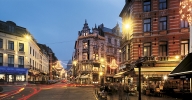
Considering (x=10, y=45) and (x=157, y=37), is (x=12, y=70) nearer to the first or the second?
(x=10, y=45)

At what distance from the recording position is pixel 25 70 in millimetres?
55000

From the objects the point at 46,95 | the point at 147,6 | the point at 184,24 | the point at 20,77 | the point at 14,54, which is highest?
the point at 147,6

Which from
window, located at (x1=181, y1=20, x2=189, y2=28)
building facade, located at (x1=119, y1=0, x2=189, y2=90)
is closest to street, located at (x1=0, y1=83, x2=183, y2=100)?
building facade, located at (x1=119, y1=0, x2=189, y2=90)

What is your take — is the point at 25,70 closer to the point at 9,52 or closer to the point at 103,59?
the point at 9,52

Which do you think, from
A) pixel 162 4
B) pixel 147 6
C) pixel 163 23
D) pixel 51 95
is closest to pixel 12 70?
pixel 51 95

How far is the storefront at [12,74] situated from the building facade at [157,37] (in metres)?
31.8

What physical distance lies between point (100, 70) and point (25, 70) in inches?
919

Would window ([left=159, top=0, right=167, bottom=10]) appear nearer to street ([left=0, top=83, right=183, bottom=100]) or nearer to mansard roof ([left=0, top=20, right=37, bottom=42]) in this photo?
street ([left=0, top=83, right=183, bottom=100])

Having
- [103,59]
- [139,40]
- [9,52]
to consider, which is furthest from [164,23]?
[103,59]

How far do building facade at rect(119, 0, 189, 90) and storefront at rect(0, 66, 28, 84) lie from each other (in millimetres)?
31751

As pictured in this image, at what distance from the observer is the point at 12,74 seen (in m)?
52.3

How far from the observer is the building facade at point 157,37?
1062 inches

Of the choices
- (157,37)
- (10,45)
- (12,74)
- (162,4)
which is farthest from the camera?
(10,45)

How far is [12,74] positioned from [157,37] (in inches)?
1448
